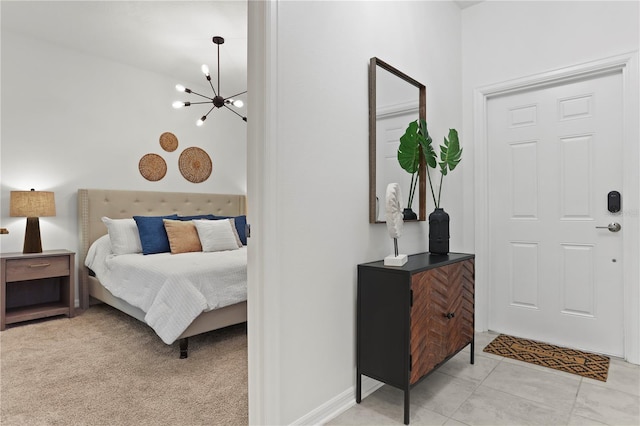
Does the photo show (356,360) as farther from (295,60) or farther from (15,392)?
(15,392)

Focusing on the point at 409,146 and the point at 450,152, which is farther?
the point at 450,152

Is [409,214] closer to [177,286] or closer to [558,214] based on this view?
[558,214]

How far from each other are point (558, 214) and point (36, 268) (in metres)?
4.43

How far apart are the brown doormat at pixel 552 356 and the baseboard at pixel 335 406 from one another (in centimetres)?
113

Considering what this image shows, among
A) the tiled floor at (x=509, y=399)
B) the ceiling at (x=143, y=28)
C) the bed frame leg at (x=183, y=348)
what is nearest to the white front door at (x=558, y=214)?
the tiled floor at (x=509, y=399)

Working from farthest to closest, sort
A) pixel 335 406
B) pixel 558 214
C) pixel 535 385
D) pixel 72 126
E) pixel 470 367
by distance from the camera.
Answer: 1. pixel 72 126
2. pixel 558 214
3. pixel 470 367
4. pixel 535 385
5. pixel 335 406

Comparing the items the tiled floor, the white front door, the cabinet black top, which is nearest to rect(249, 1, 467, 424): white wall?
the cabinet black top

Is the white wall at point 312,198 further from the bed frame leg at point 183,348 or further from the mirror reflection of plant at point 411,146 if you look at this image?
the bed frame leg at point 183,348

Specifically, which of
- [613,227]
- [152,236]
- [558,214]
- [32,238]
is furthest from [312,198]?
[32,238]

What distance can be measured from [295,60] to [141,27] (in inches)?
100

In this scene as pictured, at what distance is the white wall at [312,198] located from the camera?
5.07 ft

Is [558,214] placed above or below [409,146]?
below

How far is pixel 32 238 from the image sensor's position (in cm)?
348

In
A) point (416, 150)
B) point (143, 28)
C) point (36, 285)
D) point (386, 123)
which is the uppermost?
point (143, 28)
